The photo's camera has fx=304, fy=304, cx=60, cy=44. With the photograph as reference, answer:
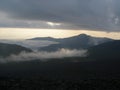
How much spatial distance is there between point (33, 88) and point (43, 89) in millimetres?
9342

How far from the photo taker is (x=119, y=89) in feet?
490

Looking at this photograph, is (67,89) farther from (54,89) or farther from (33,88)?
(33,88)

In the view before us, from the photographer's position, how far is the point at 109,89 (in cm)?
15238

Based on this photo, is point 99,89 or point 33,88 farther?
point 33,88

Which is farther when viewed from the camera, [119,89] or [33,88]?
[33,88]

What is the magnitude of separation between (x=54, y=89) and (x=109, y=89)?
28393 millimetres

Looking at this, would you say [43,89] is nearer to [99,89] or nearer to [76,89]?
[76,89]

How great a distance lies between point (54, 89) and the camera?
15850 cm

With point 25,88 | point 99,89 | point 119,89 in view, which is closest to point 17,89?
point 25,88

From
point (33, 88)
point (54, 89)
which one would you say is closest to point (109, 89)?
point (54, 89)

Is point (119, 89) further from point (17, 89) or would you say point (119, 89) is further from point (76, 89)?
point (17, 89)

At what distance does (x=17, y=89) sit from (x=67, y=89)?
2671cm

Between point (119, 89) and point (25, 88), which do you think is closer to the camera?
point (119, 89)

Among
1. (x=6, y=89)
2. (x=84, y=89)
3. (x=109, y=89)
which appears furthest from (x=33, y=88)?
(x=109, y=89)
